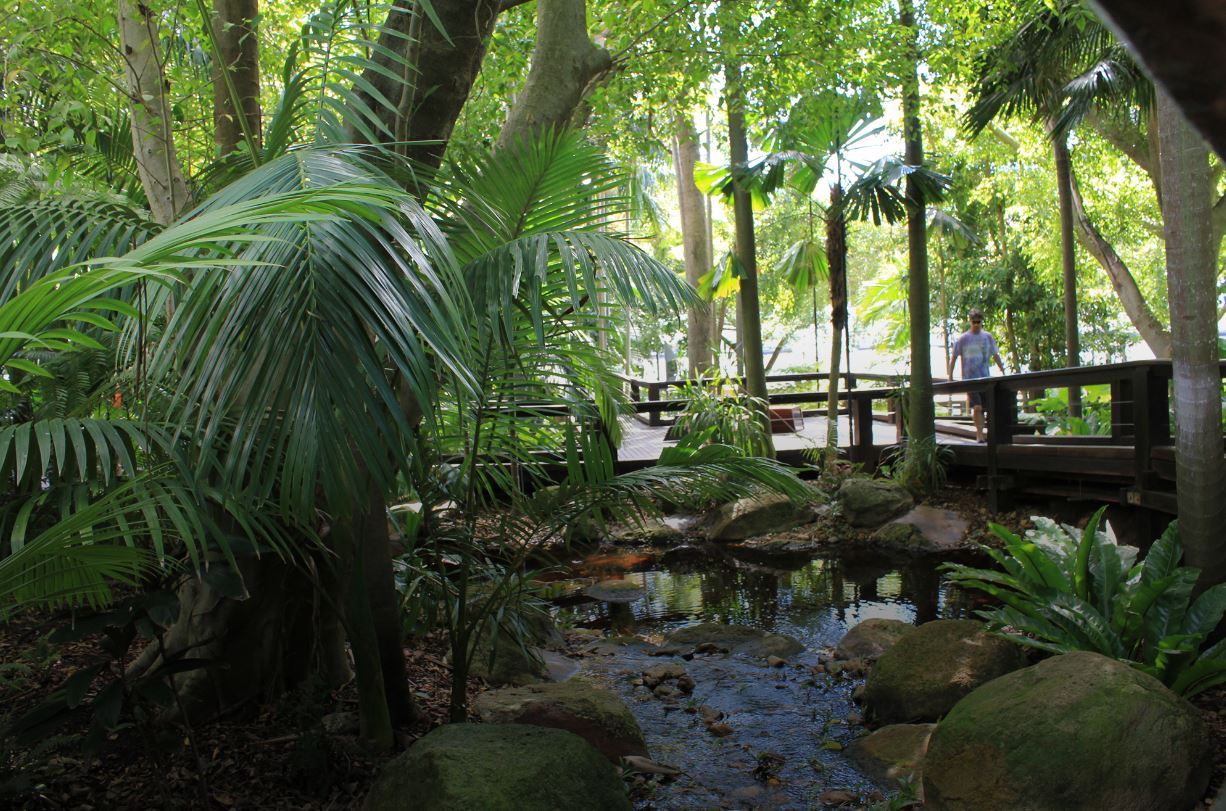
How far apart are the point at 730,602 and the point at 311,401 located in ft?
17.9

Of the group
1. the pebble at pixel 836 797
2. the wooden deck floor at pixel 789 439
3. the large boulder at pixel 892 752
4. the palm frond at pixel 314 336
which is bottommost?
the pebble at pixel 836 797

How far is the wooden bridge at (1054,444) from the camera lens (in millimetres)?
6066

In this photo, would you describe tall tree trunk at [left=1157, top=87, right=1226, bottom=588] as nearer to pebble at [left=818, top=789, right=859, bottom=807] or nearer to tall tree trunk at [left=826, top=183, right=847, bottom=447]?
pebble at [left=818, top=789, right=859, bottom=807]

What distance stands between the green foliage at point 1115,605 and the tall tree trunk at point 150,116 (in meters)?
3.72

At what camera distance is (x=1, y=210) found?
2.63 meters

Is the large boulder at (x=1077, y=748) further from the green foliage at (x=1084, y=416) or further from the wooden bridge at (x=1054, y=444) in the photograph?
the green foliage at (x=1084, y=416)

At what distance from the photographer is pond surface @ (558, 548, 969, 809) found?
12.2 feet

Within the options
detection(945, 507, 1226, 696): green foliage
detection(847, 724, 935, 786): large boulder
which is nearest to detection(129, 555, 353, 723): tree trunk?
detection(847, 724, 935, 786): large boulder

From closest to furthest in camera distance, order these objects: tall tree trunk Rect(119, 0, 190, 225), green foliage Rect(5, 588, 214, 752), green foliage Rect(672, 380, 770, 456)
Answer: green foliage Rect(5, 588, 214, 752), tall tree trunk Rect(119, 0, 190, 225), green foliage Rect(672, 380, 770, 456)

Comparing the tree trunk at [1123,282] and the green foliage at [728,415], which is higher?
the tree trunk at [1123,282]

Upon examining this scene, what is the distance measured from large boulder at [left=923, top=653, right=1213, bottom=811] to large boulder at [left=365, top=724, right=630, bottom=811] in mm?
1143

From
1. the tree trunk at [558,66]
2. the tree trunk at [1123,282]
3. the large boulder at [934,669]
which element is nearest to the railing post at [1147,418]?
the large boulder at [934,669]

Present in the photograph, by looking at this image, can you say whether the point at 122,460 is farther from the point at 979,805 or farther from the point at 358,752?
the point at 979,805

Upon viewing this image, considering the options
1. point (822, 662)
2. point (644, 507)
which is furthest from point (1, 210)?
point (822, 662)
